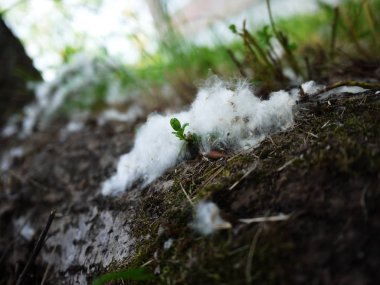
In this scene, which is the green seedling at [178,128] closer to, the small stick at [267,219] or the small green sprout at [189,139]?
the small green sprout at [189,139]

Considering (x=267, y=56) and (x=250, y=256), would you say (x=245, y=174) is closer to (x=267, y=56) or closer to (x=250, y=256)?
(x=250, y=256)

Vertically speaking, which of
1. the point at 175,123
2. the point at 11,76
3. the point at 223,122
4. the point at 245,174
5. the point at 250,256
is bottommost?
the point at 250,256

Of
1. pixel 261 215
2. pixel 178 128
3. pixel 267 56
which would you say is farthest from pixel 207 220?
pixel 267 56

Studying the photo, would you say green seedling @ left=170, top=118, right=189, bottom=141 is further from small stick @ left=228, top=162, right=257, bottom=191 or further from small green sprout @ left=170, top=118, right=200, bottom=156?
small stick @ left=228, top=162, right=257, bottom=191

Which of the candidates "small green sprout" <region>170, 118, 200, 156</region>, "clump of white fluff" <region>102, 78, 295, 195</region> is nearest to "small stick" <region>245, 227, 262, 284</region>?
"clump of white fluff" <region>102, 78, 295, 195</region>

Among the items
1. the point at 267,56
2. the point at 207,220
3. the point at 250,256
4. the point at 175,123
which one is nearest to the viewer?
the point at 250,256

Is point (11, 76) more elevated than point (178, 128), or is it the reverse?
point (11, 76)
